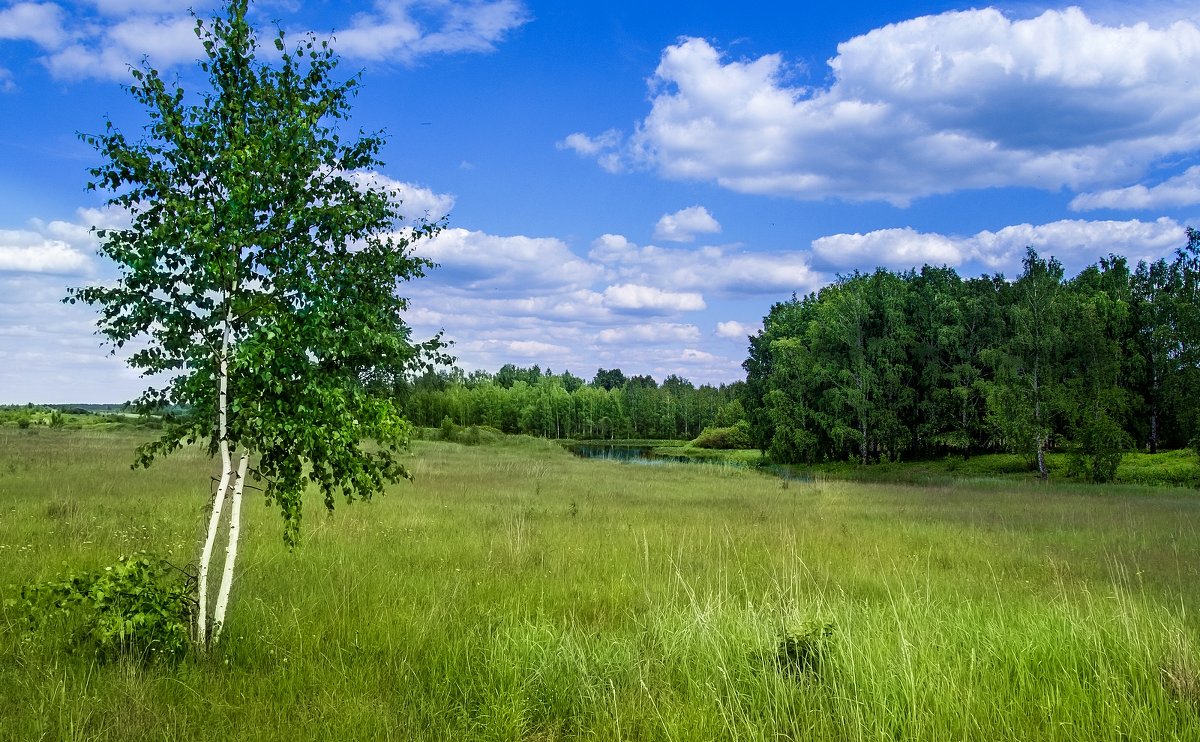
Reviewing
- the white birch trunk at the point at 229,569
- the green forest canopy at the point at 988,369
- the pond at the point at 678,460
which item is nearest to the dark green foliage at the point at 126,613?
the white birch trunk at the point at 229,569

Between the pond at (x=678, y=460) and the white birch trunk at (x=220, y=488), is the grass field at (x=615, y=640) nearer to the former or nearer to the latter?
the white birch trunk at (x=220, y=488)

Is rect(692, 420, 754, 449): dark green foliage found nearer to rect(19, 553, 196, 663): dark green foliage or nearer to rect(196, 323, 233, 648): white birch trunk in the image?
rect(196, 323, 233, 648): white birch trunk

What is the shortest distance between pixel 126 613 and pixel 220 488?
127 centimetres

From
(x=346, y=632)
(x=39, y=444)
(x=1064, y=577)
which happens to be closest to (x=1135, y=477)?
(x=1064, y=577)

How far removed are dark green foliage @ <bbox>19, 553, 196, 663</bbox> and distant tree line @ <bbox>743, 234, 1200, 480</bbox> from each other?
130ft

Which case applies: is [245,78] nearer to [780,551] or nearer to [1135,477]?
[780,551]

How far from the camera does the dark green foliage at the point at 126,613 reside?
575 cm

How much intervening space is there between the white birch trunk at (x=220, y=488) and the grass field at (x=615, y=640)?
34 cm

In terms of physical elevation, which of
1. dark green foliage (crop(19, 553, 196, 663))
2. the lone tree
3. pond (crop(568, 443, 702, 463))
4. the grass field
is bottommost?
pond (crop(568, 443, 702, 463))

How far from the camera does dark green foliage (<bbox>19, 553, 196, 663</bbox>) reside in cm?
575

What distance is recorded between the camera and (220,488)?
6.08m

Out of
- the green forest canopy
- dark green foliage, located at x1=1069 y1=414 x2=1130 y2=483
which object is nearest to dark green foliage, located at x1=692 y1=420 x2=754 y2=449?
the green forest canopy

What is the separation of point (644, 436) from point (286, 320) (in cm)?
13176

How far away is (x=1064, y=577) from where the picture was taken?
1056cm
